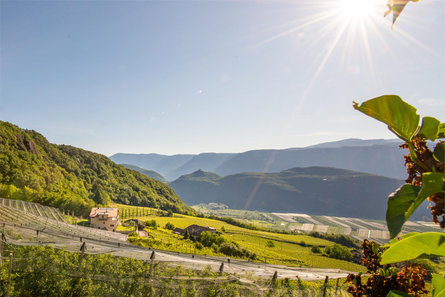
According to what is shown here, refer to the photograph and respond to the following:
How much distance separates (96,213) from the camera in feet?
135

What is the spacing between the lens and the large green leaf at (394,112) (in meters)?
0.70

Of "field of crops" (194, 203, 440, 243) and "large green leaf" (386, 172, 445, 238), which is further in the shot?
"field of crops" (194, 203, 440, 243)

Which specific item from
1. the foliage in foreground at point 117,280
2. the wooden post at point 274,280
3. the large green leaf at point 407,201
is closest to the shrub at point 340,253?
the foliage in foreground at point 117,280

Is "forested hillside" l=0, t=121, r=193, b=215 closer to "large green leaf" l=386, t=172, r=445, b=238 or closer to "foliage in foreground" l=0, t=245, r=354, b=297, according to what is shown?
"foliage in foreground" l=0, t=245, r=354, b=297

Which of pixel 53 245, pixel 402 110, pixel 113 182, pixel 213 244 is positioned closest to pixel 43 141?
pixel 113 182

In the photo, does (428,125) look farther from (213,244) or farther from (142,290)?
(213,244)

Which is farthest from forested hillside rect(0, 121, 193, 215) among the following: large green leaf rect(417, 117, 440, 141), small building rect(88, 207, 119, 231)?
large green leaf rect(417, 117, 440, 141)

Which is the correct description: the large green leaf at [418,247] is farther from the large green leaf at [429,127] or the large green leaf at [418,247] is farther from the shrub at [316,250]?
the shrub at [316,250]

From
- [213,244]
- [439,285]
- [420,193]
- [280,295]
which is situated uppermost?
[420,193]

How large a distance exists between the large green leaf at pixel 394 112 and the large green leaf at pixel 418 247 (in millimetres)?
321

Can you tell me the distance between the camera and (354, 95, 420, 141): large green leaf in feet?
2.29

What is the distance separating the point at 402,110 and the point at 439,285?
2.55 ft

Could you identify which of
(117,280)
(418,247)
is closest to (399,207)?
(418,247)

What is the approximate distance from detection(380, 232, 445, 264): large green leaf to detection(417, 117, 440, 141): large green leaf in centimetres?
34
